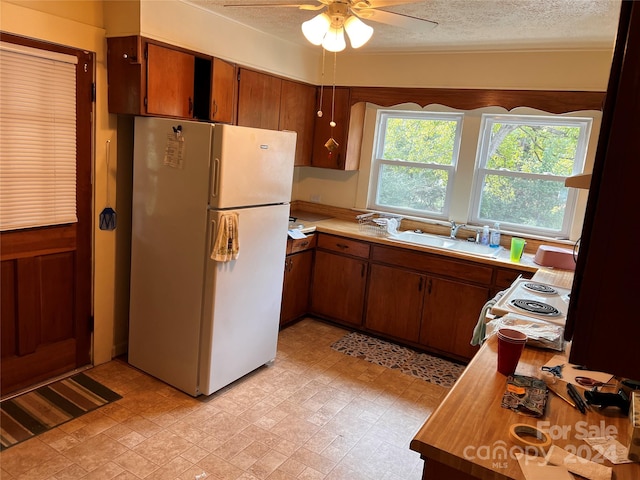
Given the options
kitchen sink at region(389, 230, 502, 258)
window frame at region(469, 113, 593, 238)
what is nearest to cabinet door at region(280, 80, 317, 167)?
kitchen sink at region(389, 230, 502, 258)

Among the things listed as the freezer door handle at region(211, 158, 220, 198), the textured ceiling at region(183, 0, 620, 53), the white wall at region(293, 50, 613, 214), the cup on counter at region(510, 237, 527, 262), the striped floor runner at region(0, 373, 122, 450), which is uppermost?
the textured ceiling at region(183, 0, 620, 53)

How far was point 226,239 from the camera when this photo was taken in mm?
2621

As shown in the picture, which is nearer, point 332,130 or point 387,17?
point 387,17

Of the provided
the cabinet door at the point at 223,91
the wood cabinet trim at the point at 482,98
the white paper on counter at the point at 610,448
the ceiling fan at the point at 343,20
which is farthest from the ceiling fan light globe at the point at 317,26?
the wood cabinet trim at the point at 482,98

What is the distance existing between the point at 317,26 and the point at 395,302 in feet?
7.58

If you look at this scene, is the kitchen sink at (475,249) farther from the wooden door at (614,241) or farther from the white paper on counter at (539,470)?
the wooden door at (614,241)

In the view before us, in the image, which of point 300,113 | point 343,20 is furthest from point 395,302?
point 343,20

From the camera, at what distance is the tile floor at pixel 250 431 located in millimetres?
2213

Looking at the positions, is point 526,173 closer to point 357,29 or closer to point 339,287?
point 339,287

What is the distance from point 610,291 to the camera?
0.69 m

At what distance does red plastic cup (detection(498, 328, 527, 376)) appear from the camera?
154cm

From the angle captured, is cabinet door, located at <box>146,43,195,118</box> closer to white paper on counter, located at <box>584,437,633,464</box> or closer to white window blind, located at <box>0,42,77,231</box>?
white window blind, located at <box>0,42,77,231</box>

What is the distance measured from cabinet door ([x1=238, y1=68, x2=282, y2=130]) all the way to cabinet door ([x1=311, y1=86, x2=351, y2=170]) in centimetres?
57

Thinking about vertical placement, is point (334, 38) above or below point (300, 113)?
above
